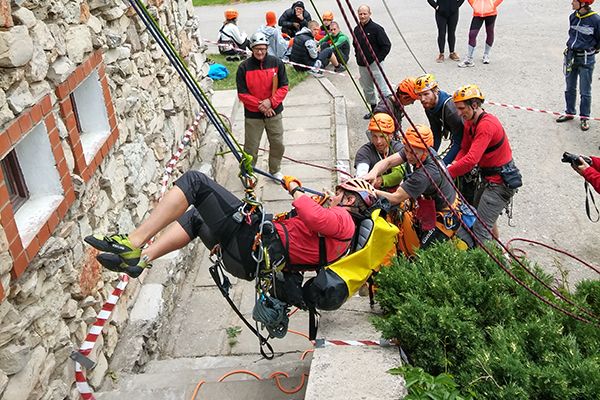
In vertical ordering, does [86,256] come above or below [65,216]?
below

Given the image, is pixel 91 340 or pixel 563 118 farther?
pixel 563 118

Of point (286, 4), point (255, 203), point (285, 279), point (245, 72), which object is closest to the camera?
point (255, 203)

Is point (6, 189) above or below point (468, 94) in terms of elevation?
above

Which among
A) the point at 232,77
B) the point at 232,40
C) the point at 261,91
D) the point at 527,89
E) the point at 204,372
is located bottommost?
the point at 527,89

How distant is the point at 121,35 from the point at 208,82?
3.78 m

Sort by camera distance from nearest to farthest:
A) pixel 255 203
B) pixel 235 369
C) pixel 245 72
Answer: pixel 255 203, pixel 235 369, pixel 245 72

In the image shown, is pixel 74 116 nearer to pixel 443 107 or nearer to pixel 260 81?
pixel 260 81

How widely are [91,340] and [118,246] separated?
0.97 meters

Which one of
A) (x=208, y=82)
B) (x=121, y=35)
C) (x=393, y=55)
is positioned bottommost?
(x=393, y=55)

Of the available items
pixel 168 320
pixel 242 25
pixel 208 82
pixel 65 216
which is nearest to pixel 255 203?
pixel 65 216

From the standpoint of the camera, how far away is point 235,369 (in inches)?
193

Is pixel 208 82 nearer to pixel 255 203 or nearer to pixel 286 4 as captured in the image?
pixel 255 203

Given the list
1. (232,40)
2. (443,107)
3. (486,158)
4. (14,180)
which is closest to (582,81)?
(443,107)

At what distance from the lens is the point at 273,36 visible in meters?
12.3
